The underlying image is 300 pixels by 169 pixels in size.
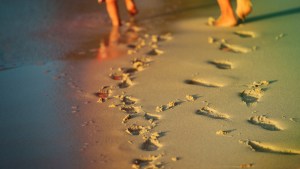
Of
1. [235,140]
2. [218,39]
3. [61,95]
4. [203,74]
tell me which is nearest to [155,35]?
[218,39]

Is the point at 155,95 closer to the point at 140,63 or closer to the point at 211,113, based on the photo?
the point at 211,113

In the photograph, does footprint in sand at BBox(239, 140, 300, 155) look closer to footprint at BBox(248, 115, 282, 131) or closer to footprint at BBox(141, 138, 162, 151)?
footprint at BBox(248, 115, 282, 131)

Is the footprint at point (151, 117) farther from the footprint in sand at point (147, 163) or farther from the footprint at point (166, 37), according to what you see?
the footprint at point (166, 37)

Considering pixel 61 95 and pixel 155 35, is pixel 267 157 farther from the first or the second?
pixel 155 35

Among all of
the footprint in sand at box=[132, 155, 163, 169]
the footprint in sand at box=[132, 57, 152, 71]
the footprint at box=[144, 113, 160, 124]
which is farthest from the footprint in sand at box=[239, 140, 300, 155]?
the footprint in sand at box=[132, 57, 152, 71]

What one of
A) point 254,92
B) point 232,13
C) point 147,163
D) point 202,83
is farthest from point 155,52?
point 147,163

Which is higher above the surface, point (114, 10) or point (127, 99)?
point (114, 10)

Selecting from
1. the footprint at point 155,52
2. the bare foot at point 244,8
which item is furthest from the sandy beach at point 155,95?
the bare foot at point 244,8

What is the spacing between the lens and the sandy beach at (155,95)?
2.48m

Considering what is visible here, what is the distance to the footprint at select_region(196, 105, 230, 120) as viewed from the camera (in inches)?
112

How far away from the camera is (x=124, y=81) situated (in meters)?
3.66

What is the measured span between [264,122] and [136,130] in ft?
2.35

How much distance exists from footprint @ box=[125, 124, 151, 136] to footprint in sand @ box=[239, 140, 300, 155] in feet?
1.81

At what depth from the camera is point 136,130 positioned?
2777mm
